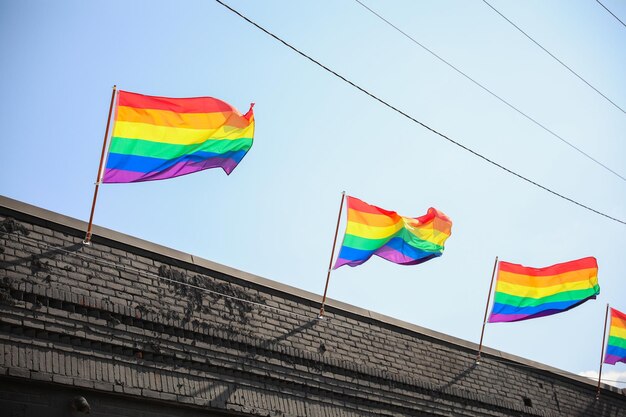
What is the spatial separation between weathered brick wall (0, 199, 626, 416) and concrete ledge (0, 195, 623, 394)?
0.02 m

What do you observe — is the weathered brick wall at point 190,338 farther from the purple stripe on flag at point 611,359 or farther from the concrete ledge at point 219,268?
the purple stripe on flag at point 611,359

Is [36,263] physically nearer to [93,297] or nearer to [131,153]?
[93,297]

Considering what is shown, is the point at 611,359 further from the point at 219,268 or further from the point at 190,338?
Result: the point at 190,338

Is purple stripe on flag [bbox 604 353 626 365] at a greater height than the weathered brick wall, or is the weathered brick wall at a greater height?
purple stripe on flag [bbox 604 353 626 365]

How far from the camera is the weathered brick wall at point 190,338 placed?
9.11 meters

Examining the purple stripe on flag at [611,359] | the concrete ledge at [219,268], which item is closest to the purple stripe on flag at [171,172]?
the concrete ledge at [219,268]

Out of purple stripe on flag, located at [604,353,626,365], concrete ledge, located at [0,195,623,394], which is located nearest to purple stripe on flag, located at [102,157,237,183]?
concrete ledge, located at [0,195,623,394]

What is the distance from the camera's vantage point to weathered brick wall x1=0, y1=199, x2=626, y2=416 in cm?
911

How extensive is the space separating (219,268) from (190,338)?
119 cm

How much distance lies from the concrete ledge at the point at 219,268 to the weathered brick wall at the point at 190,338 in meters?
0.02

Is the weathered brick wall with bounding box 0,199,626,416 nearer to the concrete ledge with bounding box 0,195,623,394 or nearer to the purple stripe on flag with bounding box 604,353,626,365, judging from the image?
the concrete ledge with bounding box 0,195,623,394

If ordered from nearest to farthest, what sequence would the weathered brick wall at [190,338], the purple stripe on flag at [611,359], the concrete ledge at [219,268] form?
the weathered brick wall at [190,338], the concrete ledge at [219,268], the purple stripe on flag at [611,359]

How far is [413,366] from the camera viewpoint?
13.3 metres

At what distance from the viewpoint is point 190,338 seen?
1040 centimetres
